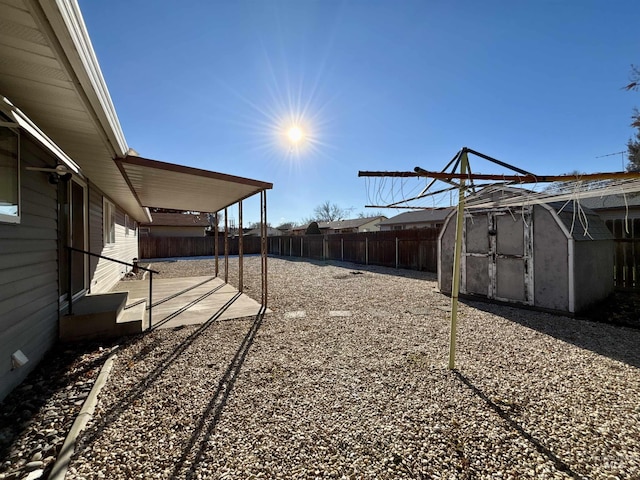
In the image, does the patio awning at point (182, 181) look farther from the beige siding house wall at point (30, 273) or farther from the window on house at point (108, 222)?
the window on house at point (108, 222)

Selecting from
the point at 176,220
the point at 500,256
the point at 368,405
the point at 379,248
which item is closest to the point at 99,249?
the point at 368,405

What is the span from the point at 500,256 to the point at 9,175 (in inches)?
302

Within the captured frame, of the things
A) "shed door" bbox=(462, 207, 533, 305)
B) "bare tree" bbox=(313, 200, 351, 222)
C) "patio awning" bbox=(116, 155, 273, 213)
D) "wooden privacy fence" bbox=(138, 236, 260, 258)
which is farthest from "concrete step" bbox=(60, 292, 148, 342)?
Answer: "bare tree" bbox=(313, 200, 351, 222)

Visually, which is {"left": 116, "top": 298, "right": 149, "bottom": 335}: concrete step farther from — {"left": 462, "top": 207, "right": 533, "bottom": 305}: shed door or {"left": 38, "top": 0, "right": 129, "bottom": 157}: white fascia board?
{"left": 462, "top": 207, "right": 533, "bottom": 305}: shed door

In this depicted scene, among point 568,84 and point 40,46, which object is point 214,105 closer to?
point 40,46

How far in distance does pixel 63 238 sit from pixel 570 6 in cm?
999

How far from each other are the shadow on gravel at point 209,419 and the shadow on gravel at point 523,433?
7.29 ft

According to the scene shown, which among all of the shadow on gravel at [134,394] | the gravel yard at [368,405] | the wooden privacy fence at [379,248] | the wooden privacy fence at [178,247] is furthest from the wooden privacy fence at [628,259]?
the wooden privacy fence at [178,247]

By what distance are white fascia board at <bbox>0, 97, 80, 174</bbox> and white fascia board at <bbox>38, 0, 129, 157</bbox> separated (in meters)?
0.57

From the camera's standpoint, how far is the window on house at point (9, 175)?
2.39 m

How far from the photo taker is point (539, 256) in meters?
5.27

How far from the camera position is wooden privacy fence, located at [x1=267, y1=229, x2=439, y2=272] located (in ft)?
38.0

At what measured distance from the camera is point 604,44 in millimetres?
6145

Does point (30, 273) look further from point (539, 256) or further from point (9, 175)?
point (539, 256)
